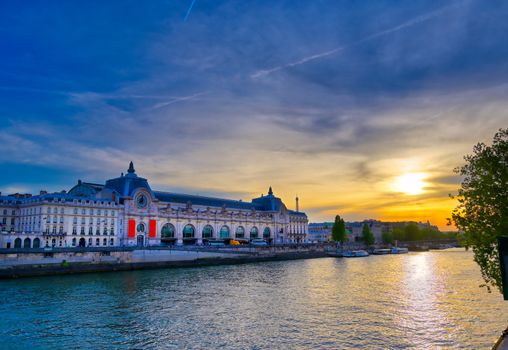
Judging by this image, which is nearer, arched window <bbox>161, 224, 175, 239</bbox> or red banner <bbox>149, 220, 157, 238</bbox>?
red banner <bbox>149, 220, 157, 238</bbox>

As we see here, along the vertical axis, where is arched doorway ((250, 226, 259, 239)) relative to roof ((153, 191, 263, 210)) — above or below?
below

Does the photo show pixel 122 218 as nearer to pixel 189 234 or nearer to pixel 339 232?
pixel 189 234

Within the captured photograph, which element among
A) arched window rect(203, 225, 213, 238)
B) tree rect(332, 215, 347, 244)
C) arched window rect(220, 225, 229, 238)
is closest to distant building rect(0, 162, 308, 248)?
arched window rect(203, 225, 213, 238)

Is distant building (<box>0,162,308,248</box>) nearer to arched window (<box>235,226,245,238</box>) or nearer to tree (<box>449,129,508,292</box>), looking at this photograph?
arched window (<box>235,226,245,238</box>)

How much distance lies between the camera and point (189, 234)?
466 ft

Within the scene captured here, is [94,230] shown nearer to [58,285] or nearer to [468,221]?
[58,285]

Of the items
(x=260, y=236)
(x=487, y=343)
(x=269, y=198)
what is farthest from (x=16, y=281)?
(x=269, y=198)

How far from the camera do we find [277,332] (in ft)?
96.7

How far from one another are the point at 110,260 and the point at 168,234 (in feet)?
166

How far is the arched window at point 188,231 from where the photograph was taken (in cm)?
14044

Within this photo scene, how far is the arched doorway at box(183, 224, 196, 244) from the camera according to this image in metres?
140

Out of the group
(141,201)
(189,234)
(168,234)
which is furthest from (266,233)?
(141,201)

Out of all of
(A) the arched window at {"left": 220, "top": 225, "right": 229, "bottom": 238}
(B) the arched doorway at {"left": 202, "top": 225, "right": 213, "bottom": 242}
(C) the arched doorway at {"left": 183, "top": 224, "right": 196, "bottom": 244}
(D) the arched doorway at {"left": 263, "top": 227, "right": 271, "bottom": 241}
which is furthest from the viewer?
(D) the arched doorway at {"left": 263, "top": 227, "right": 271, "bottom": 241}

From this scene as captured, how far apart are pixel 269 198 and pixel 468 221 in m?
165
